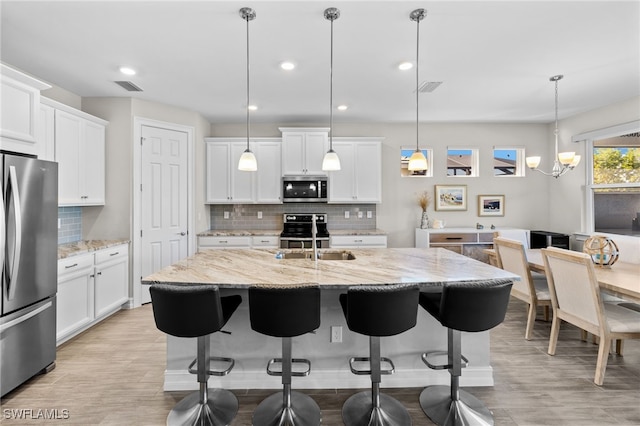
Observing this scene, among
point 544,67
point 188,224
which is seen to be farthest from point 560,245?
point 188,224

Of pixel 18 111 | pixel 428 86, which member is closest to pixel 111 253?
pixel 18 111

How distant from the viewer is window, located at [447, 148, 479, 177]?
5.58 meters

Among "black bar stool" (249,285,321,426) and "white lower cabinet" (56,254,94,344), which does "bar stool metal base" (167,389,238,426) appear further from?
"white lower cabinet" (56,254,94,344)

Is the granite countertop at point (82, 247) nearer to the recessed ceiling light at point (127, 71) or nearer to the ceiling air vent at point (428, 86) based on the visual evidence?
the recessed ceiling light at point (127, 71)

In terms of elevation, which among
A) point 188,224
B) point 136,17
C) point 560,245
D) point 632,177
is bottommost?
point 560,245

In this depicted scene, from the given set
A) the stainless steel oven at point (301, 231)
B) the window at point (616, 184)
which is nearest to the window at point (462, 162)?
the window at point (616, 184)

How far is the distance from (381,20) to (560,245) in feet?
14.7

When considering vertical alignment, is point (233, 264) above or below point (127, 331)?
above

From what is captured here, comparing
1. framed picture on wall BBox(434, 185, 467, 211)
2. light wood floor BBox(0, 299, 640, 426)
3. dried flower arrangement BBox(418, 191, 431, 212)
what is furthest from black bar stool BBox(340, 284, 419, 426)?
framed picture on wall BBox(434, 185, 467, 211)

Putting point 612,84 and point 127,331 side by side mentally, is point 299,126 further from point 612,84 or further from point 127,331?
point 612,84

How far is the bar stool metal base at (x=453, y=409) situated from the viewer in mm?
1974

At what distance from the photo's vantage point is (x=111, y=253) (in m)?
3.65

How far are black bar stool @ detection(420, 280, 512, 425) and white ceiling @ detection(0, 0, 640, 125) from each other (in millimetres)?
1981

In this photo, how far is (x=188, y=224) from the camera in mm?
4621
